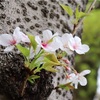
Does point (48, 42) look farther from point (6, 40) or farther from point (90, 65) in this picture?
point (90, 65)

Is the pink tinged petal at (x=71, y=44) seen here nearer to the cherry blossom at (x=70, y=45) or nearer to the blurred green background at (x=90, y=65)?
the cherry blossom at (x=70, y=45)

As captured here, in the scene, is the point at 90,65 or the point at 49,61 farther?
the point at 90,65

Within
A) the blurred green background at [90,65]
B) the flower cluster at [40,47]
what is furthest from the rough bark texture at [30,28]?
the blurred green background at [90,65]

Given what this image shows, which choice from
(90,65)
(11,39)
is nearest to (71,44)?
(11,39)

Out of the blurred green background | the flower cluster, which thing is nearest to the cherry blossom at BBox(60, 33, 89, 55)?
the flower cluster

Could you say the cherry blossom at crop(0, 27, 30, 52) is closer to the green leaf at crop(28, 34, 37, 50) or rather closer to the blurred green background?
the green leaf at crop(28, 34, 37, 50)

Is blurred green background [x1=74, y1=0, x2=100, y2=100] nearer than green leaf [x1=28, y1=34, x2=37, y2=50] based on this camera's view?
No
